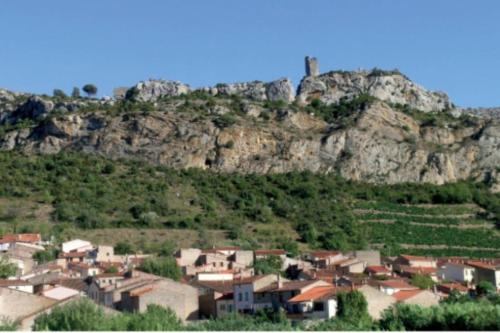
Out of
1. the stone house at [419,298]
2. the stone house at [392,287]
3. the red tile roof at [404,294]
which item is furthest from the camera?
the stone house at [392,287]

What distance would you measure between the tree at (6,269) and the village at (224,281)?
17.2 inches

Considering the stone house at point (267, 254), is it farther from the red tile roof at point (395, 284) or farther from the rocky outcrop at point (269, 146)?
the rocky outcrop at point (269, 146)

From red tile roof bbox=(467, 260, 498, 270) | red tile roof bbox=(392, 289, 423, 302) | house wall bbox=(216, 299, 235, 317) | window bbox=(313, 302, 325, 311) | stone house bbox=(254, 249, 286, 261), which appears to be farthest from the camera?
stone house bbox=(254, 249, 286, 261)

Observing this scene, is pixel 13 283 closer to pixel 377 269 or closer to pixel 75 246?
pixel 75 246

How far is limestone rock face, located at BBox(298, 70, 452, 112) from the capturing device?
135625mm

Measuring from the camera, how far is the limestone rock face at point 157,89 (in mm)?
140625

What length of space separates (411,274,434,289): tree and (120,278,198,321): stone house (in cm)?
1643

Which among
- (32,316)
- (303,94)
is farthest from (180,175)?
(32,316)

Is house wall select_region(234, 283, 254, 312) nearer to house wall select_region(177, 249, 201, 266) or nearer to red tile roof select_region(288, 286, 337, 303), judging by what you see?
red tile roof select_region(288, 286, 337, 303)

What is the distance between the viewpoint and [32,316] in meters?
44.1

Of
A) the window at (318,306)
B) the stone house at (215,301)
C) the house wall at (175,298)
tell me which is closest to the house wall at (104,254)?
the stone house at (215,301)

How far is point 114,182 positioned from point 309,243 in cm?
2262

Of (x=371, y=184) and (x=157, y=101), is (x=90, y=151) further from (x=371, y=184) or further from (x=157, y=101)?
(x=371, y=184)

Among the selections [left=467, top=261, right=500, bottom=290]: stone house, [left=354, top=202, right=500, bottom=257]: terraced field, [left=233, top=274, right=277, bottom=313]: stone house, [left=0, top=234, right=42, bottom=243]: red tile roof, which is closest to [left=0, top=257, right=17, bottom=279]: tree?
[left=0, top=234, right=42, bottom=243]: red tile roof
